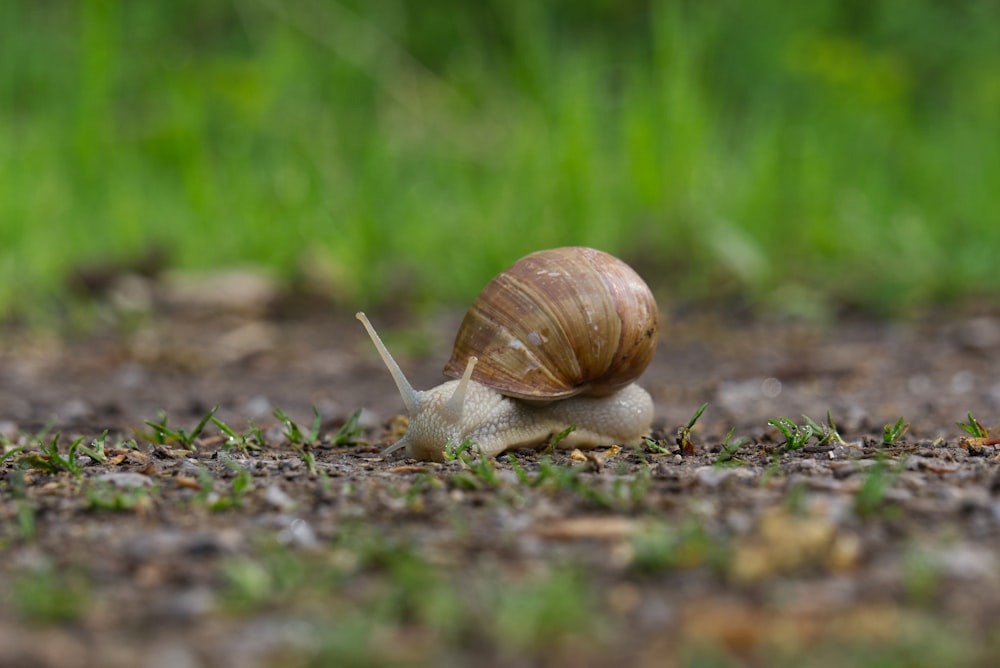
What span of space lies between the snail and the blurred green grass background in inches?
130

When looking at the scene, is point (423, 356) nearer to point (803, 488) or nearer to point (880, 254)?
point (880, 254)

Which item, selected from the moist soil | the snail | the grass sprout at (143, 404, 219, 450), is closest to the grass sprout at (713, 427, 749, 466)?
the moist soil

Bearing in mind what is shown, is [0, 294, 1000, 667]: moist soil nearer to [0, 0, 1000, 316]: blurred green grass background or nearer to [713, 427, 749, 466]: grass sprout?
[713, 427, 749, 466]: grass sprout

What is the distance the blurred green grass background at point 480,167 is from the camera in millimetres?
6887

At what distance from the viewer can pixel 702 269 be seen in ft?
22.7

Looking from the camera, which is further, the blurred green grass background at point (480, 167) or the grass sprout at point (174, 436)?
the blurred green grass background at point (480, 167)

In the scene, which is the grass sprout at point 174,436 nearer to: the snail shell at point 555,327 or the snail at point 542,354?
the snail at point 542,354

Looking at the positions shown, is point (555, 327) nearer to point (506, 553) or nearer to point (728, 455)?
point (728, 455)

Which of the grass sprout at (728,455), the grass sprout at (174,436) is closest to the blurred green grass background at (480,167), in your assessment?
the grass sprout at (174,436)

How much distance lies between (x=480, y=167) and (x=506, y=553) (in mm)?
7059

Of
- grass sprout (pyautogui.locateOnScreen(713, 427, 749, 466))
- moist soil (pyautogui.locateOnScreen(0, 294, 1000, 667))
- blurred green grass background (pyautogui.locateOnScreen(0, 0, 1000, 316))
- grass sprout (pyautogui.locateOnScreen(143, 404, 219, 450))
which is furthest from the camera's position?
blurred green grass background (pyautogui.locateOnScreen(0, 0, 1000, 316))

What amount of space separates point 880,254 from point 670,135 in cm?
149

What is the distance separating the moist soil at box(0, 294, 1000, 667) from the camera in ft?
5.51

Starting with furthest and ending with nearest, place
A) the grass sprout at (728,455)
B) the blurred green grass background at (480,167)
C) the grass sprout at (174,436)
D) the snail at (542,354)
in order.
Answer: the blurred green grass background at (480,167)
the snail at (542,354)
the grass sprout at (174,436)
the grass sprout at (728,455)
